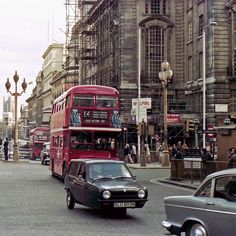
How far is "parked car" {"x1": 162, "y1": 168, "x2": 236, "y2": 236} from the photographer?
950cm

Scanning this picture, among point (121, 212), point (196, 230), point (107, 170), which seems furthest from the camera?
point (107, 170)

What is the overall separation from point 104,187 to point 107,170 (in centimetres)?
137

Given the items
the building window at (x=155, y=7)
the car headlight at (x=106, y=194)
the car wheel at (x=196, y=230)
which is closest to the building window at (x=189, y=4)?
the building window at (x=155, y=7)

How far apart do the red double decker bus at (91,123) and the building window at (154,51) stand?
38.6 meters

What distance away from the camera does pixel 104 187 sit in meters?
15.3

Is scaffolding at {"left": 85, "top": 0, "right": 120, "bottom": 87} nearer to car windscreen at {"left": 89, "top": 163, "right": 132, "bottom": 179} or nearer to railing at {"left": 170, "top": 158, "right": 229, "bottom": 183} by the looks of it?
railing at {"left": 170, "top": 158, "right": 229, "bottom": 183}

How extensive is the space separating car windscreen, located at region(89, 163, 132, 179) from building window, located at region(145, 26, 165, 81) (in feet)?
162

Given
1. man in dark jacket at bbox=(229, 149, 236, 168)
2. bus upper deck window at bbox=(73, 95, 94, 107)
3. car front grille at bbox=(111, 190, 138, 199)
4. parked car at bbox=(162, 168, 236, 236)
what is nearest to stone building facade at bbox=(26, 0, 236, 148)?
bus upper deck window at bbox=(73, 95, 94, 107)

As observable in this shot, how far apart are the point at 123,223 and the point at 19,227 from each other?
2553 mm

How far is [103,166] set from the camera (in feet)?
55.1

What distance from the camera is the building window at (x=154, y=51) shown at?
6612cm

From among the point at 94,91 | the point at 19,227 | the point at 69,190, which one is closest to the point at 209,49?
the point at 94,91

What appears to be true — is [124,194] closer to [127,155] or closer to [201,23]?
[127,155]

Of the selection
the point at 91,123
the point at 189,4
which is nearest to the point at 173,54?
the point at 189,4
